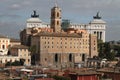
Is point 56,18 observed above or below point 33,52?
above

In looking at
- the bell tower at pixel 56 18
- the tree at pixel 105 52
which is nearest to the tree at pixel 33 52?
the bell tower at pixel 56 18

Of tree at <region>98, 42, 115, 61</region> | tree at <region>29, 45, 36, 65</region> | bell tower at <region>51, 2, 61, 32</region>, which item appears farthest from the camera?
bell tower at <region>51, 2, 61, 32</region>

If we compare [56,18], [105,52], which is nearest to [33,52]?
[56,18]

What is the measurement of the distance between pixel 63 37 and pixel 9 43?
9.32 metres

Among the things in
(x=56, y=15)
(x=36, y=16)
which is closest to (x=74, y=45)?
(x=56, y=15)

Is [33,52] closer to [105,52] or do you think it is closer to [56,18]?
[56,18]

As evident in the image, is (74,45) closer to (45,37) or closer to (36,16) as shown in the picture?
(45,37)

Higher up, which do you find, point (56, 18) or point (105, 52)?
point (56, 18)

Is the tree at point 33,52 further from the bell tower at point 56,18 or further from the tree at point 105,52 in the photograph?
the tree at point 105,52

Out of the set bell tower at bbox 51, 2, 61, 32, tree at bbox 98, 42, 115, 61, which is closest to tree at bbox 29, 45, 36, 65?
bell tower at bbox 51, 2, 61, 32

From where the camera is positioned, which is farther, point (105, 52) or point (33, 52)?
point (105, 52)

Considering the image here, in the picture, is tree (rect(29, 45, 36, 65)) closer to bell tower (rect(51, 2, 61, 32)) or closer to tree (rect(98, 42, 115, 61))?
bell tower (rect(51, 2, 61, 32))

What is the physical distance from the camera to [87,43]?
84812 mm

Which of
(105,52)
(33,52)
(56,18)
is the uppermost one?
(56,18)
